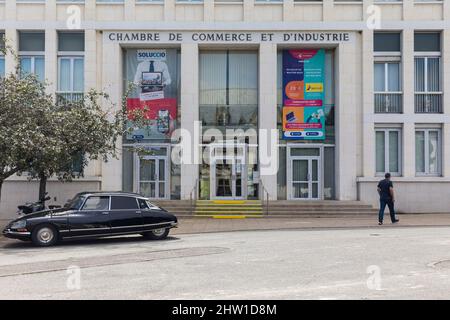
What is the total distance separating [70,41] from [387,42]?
1484 centimetres

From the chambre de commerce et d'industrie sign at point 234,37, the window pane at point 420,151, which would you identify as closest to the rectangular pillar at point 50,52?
the chambre de commerce et d'industrie sign at point 234,37

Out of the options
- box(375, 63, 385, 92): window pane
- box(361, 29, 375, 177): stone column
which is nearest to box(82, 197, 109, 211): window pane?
box(361, 29, 375, 177): stone column

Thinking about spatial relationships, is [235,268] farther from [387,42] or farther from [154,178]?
[387,42]

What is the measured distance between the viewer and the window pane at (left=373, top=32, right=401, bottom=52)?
26844 mm

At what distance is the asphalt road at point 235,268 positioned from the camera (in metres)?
8.20

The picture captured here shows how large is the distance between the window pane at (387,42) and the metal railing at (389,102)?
2123 mm

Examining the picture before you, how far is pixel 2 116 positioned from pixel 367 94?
54.2 feet

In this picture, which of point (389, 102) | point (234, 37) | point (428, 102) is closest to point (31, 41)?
point (234, 37)

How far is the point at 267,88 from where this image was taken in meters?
26.7

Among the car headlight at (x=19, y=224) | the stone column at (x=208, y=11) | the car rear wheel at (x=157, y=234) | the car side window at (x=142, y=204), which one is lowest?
the car rear wheel at (x=157, y=234)

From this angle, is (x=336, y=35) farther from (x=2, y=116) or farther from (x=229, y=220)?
(x=2, y=116)

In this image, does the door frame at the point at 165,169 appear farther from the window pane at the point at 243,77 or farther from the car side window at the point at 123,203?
the car side window at the point at 123,203

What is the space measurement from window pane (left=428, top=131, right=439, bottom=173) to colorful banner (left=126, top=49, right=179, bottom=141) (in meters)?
12.0

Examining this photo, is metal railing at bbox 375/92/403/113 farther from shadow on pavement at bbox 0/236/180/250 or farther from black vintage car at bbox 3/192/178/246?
black vintage car at bbox 3/192/178/246
